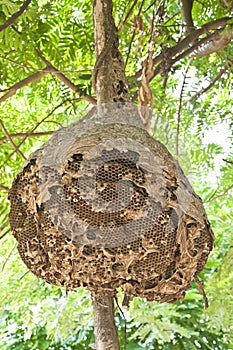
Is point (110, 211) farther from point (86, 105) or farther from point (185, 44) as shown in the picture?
point (86, 105)

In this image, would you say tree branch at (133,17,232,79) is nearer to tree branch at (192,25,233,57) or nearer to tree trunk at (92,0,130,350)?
tree branch at (192,25,233,57)

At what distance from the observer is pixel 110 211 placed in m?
0.68

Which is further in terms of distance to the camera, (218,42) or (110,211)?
(218,42)

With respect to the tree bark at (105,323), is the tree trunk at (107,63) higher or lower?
higher

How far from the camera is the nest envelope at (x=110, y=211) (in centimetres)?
68

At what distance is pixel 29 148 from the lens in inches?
57.7

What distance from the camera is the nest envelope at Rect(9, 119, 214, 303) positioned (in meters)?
0.68

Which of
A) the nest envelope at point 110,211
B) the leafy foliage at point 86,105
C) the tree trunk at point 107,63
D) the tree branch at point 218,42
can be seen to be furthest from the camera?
the leafy foliage at point 86,105

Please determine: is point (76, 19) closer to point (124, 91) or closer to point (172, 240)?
point (124, 91)

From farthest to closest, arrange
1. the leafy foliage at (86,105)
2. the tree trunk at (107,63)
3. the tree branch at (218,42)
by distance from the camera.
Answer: the leafy foliage at (86,105) → the tree branch at (218,42) → the tree trunk at (107,63)

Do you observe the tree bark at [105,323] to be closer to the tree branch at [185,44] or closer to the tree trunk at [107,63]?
the tree trunk at [107,63]

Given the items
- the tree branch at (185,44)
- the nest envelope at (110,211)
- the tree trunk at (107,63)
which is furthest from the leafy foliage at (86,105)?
the nest envelope at (110,211)

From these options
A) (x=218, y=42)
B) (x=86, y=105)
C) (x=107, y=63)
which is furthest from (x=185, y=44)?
(x=86, y=105)

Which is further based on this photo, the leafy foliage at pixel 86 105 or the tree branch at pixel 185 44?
the leafy foliage at pixel 86 105
